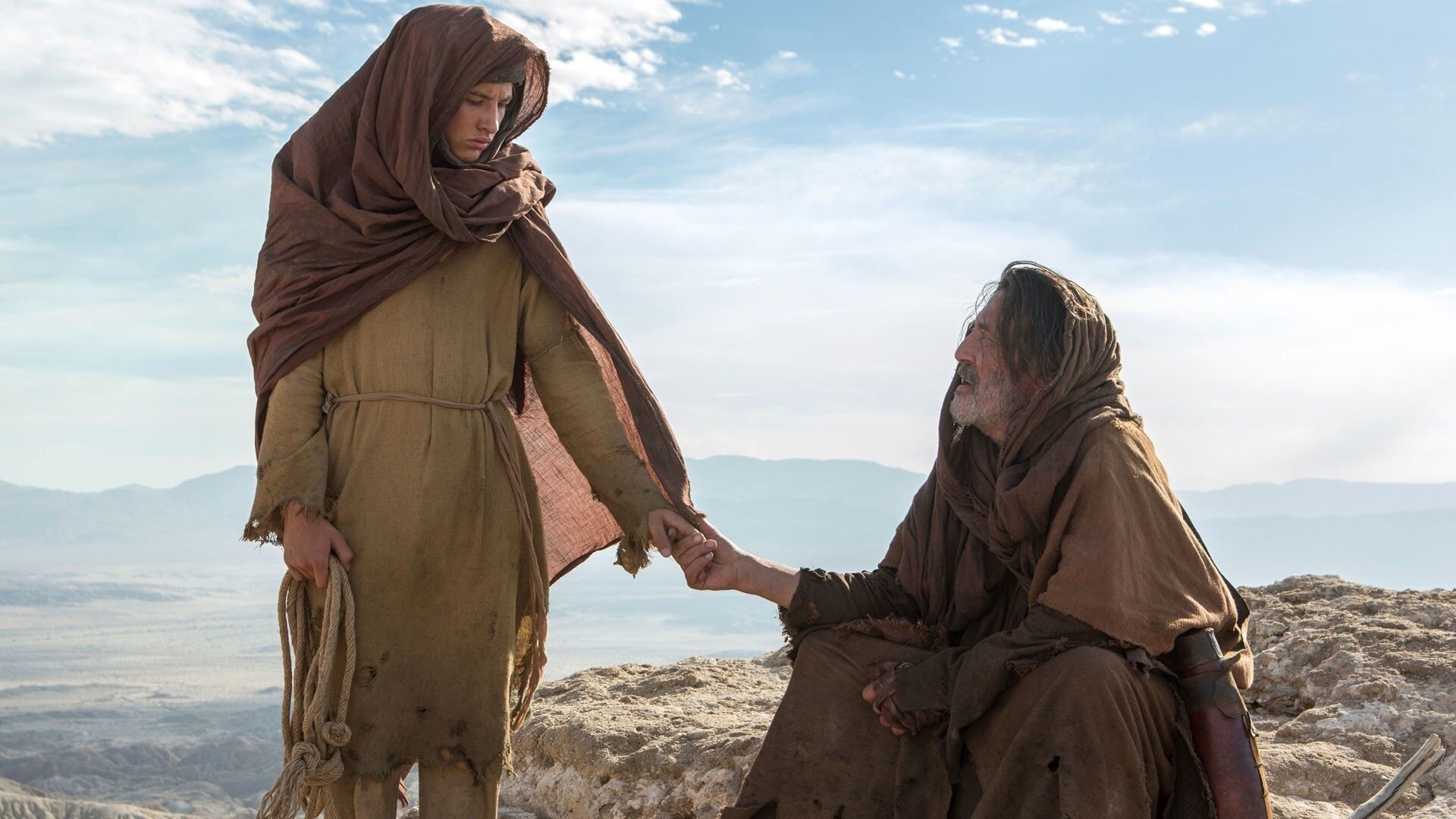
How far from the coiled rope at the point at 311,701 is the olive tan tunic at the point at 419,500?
5 cm

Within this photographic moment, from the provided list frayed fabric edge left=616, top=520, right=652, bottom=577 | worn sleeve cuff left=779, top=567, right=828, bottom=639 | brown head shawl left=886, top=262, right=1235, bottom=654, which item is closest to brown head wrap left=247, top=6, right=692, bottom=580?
frayed fabric edge left=616, top=520, right=652, bottom=577

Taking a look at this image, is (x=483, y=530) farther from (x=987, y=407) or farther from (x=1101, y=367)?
(x=1101, y=367)

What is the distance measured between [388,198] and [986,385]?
1.79 metres

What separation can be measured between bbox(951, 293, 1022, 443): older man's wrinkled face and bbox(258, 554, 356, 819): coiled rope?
1792 millimetres

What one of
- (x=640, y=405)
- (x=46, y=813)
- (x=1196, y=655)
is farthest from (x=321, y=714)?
(x=46, y=813)

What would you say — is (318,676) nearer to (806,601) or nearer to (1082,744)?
(806,601)

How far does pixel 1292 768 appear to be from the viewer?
386 cm

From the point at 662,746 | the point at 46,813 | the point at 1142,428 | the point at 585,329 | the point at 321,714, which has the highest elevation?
the point at 585,329

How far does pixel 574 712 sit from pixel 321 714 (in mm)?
1815

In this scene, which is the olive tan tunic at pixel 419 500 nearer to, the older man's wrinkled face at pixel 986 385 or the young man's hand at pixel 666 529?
the young man's hand at pixel 666 529

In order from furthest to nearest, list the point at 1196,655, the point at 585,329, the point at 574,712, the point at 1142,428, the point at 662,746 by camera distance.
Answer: the point at 574,712 → the point at 662,746 → the point at 585,329 → the point at 1142,428 → the point at 1196,655

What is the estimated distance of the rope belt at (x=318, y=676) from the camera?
3205mm

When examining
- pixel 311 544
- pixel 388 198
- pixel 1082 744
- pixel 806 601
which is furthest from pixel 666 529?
pixel 1082 744

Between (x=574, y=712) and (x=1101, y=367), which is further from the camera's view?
(x=574, y=712)
